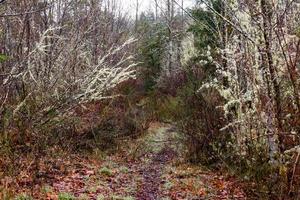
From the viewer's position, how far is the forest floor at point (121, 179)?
25.2 feet

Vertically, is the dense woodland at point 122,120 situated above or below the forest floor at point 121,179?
above

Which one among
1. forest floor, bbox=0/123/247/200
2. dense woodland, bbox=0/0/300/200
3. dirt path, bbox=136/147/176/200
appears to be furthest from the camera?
dirt path, bbox=136/147/176/200

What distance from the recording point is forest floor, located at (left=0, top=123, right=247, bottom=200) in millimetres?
7668

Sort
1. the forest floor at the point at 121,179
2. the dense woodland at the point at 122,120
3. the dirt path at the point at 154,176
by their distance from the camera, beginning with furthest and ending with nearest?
the dirt path at the point at 154,176 < the forest floor at the point at 121,179 < the dense woodland at the point at 122,120

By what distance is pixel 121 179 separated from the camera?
9.50m

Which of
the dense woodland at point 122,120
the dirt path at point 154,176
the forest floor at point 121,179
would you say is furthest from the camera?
the dirt path at point 154,176

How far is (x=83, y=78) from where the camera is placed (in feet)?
34.3

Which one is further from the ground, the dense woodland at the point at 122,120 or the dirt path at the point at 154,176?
the dense woodland at the point at 122,120

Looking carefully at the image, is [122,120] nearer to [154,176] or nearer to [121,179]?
[154,176]

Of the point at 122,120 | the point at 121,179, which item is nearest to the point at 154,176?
the point at 121,179

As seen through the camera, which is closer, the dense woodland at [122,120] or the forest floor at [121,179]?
the dense woodland at [122,120]

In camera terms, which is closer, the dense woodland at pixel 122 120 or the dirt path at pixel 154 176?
the dense woodland at pixel 122 120

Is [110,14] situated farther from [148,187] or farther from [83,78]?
[148,187]

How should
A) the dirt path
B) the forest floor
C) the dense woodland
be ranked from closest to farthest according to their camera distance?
A: the dense woodland → the forest floor → the dirt path
